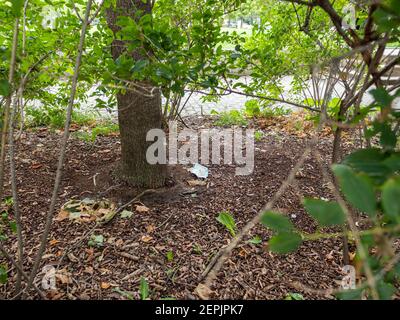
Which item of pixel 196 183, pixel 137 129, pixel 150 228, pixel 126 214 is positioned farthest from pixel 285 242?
pixel 196 183

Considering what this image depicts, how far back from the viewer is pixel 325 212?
18.3 inches

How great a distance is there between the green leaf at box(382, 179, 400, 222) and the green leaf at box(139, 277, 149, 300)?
142 centimetres

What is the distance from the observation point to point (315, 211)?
0.47 metres

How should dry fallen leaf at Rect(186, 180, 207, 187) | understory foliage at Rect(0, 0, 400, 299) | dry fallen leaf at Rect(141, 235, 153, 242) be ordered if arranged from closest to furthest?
understory foliage at Rect(0, 0, 400, 299) < dry fallen leaf at Rect(141, 235, 153, 242) < dry fallen leaf at Rect(186, 180, 207, 187)

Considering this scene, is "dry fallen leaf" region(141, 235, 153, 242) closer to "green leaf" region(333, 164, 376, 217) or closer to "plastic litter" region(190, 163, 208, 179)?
"plastic litter" region(190, 163, 208, 179)

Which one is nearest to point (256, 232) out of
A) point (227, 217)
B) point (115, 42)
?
point (227, 217)

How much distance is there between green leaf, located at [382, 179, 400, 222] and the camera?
1.21ft

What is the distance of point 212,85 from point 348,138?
2695 millimetres

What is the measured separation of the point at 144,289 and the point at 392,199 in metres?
1.45

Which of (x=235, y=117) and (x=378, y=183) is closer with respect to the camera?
(x=378, y=183)

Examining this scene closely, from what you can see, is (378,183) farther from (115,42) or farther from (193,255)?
(115,42)

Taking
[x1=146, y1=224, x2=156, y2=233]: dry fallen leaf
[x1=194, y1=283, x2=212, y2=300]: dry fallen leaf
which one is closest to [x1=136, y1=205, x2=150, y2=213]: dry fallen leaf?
[x1=146, y1=224, x2=156, y2=233]: dry fallen leaf

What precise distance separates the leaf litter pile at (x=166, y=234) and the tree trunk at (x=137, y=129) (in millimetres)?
103

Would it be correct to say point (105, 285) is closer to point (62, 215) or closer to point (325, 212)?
point (62, 215)
